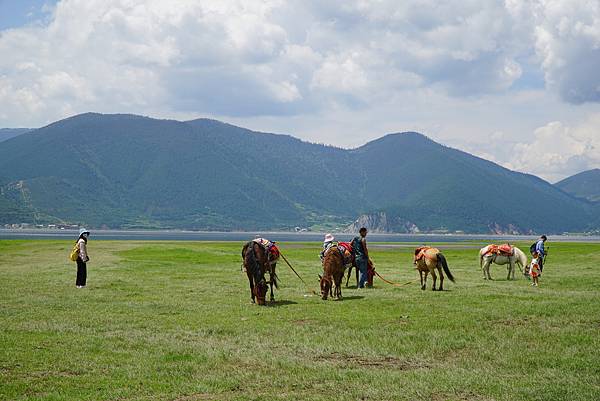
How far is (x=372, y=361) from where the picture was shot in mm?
12227

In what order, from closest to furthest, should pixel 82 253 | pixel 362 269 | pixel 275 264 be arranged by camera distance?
1. pixel 275 264
2. pixel 82 253
3. pixel 362 269

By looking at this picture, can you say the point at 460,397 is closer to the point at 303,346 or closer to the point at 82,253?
the point at 303,346

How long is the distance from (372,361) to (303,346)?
1.97 m

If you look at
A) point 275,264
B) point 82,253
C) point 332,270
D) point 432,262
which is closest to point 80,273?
point 82,253

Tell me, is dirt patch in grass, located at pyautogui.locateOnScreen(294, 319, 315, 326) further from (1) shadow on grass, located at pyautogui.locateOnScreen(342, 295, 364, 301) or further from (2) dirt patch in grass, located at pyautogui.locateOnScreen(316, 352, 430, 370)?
(1) shadow on grass, located at pyautogui.locateOnScreen(342, 295, 364, 301)

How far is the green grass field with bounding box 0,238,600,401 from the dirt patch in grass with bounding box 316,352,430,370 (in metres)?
0.04

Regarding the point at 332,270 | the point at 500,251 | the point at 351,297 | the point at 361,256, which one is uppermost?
the point at 500,251

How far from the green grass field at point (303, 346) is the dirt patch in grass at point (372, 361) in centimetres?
4

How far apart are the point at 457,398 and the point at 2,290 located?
21.1m

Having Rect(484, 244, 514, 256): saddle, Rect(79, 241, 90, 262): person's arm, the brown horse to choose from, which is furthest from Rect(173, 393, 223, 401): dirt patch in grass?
Rect(484, 244, 514, 256): saddle

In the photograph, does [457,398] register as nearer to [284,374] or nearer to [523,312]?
[284,374]

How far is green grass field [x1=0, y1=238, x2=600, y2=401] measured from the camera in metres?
10.1

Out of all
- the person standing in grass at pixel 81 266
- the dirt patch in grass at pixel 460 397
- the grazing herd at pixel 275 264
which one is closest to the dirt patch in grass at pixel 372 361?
the dirt patch in grass at pixel 460 397

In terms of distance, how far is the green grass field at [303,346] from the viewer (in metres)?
10.1
